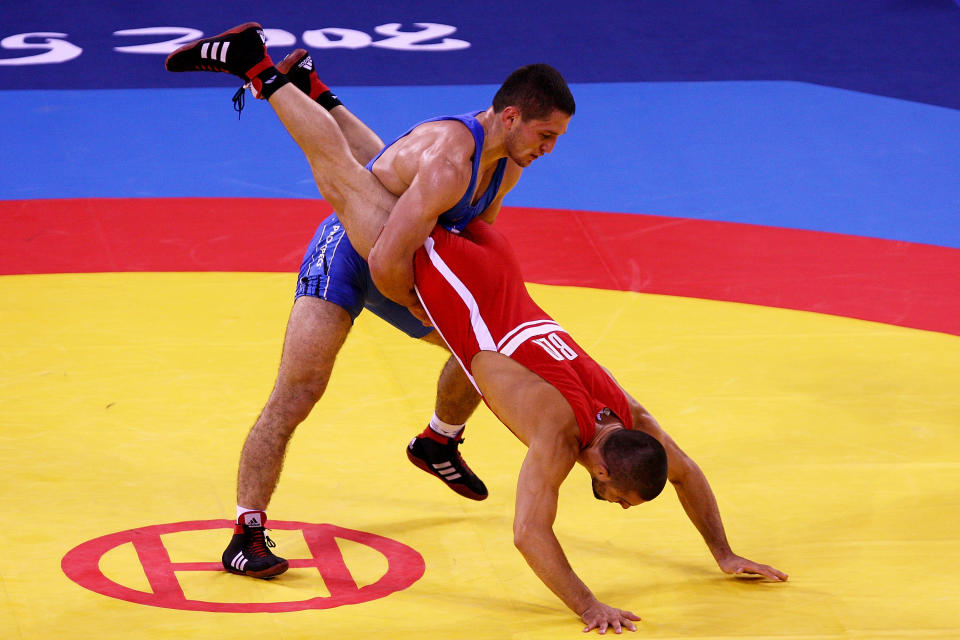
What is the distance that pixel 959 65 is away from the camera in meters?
11.6

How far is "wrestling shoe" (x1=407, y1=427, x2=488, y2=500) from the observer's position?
5.24 meters

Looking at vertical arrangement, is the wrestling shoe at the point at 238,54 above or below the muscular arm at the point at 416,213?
above

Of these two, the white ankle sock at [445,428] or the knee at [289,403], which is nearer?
the knee at [289,403]

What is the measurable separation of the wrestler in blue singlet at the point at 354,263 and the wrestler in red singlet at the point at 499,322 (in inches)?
6.4

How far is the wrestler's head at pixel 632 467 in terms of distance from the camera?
13.5 ft

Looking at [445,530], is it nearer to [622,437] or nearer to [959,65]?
[622,437]

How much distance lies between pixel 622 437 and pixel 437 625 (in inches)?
32.0

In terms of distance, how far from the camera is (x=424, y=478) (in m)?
5.52

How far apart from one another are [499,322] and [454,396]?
0.82 metres

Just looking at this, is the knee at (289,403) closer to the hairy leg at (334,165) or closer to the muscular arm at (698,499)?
the hairy leg at (334,165)

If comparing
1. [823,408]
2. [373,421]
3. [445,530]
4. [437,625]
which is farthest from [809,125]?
[437,625]

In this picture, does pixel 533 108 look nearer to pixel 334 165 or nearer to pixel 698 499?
pixel 334 165

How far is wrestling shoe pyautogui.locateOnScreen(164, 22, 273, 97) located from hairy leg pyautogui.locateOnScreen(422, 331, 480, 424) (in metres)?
1.13

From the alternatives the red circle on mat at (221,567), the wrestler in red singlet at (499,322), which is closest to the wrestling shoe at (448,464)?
the red circle on mat at (221,567)
